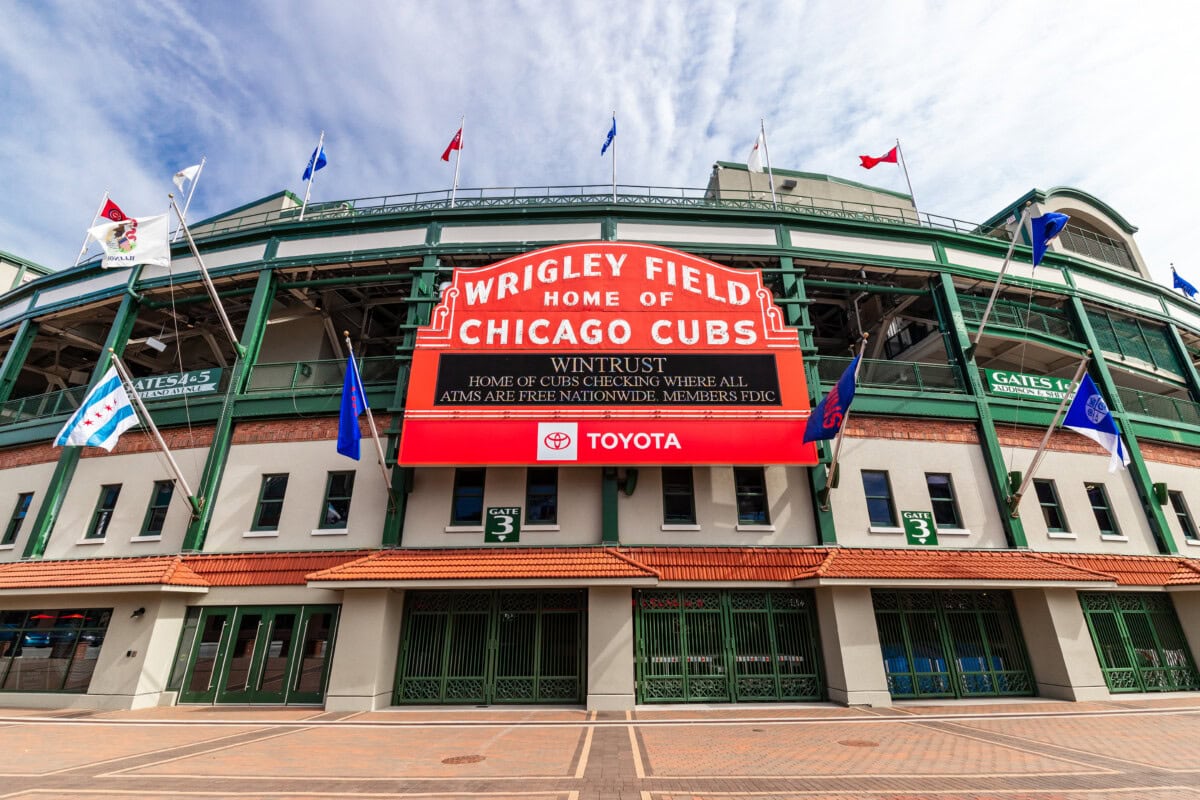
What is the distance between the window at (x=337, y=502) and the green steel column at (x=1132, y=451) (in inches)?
949

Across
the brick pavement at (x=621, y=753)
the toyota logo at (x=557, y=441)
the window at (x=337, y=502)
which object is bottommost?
the brick pavement at (x=621, y=753)

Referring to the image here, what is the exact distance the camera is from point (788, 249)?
60.1 feet

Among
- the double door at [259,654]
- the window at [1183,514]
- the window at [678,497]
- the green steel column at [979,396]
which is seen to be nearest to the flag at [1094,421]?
the green steel column at [979,396]

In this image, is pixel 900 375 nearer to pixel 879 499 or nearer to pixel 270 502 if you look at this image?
pixel 879 499

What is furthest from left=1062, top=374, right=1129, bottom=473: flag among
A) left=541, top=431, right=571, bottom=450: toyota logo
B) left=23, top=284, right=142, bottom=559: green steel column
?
left=23, top=284, right=142, bottom=559: green steel column

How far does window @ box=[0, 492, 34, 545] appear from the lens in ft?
58.2

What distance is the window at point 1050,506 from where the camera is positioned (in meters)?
16.5

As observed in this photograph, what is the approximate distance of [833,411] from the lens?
1341 cm

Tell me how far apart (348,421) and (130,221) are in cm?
827

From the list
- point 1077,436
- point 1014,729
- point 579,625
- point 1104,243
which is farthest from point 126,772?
point 1104,243

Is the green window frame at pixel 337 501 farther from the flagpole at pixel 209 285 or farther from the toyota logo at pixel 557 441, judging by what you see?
the toyota logo at pixel 557 441

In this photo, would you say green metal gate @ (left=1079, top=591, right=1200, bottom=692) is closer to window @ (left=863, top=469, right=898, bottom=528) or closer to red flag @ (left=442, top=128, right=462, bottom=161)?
window @ (left=863, top=469, right=898, bottom=528)

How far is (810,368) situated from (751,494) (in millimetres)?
4179

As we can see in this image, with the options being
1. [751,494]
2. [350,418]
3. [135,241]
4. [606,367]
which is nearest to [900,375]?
[751,494]
